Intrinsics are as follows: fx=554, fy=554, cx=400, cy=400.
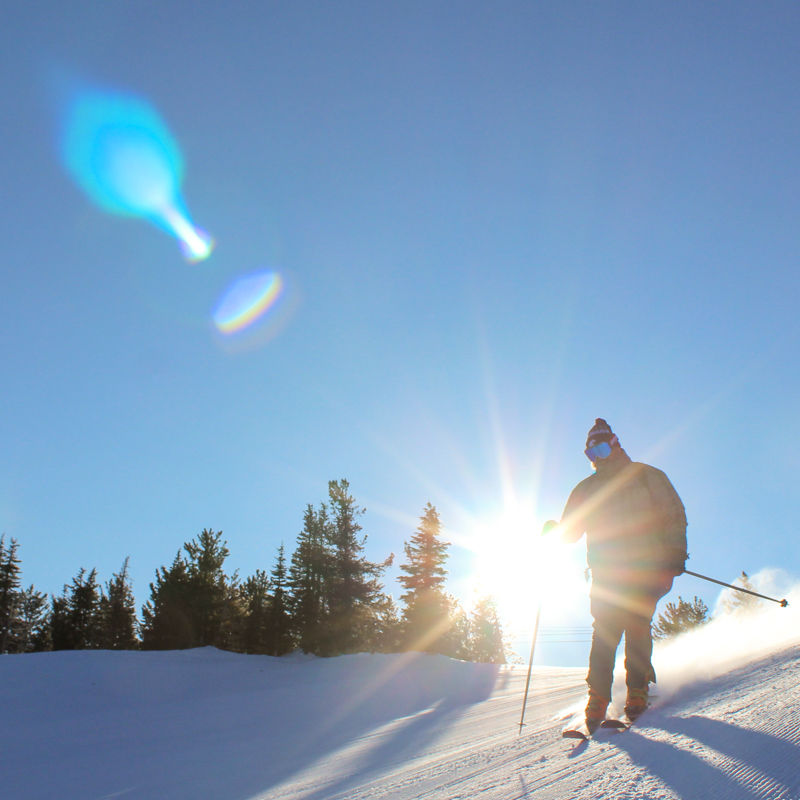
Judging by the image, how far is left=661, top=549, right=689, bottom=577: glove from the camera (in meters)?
3.68

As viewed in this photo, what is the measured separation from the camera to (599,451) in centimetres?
432

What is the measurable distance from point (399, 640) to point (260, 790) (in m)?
28.0

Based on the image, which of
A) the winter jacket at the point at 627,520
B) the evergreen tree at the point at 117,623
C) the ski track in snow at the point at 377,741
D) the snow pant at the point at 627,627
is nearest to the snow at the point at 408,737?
the ski track in snow at the point at 377,741

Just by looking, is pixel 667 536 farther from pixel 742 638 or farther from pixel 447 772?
pixel 742 638

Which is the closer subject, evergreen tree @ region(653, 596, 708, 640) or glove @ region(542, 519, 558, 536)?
glove @ region(542, 519, 558, 536)

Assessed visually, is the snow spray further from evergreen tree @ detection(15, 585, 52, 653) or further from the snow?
evergreen tree @ detection(15, 585, 52, 653)

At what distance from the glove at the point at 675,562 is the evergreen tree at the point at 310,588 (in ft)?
86.0

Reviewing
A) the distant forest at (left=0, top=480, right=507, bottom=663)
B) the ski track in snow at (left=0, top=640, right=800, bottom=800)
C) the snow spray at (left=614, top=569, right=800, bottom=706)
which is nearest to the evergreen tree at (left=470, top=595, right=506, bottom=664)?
the distant forest at (left=0, top=480, right=507, bottom=663)

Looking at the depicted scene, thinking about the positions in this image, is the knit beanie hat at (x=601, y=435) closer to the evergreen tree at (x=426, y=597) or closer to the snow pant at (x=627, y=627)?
the snow pant at (x=627, y=627)

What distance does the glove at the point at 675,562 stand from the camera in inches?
145

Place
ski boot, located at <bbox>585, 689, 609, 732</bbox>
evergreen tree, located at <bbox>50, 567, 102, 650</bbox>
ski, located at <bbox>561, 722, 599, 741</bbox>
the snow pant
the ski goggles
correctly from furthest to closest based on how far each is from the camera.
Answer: evergreen tree, located at <bbox>50, 567, 102, 650</bbox> → the ski goggles → the snow pant → ski boot, located at <bbox>585, 689, 609, 732</bbox> → ski, located at <bbox>561, 722, 599, 741</bbox>

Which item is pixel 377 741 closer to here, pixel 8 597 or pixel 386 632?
pixel 386 632

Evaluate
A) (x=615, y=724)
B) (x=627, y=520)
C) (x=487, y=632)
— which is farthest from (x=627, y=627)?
(x=487, y=632)

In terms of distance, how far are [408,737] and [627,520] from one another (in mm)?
3011
